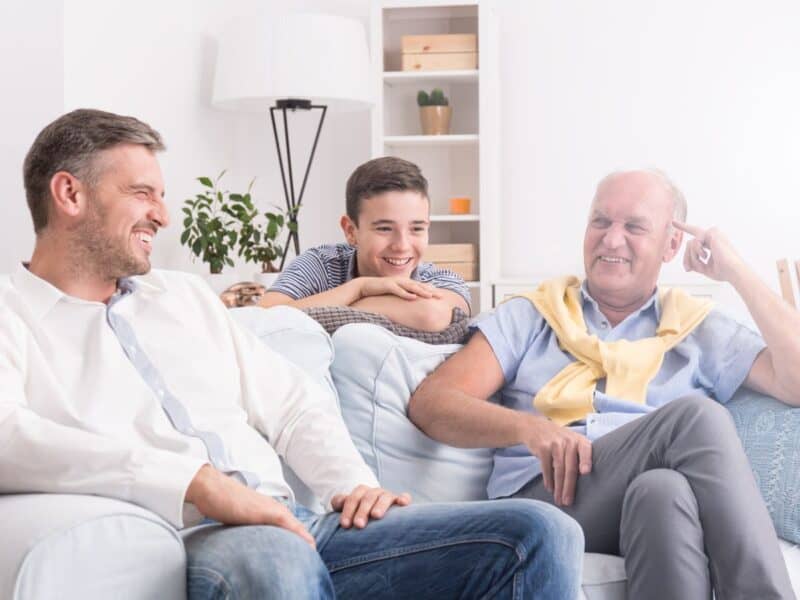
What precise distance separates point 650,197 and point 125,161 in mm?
1140

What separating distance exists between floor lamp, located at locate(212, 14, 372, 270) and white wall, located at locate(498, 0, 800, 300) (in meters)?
0.96

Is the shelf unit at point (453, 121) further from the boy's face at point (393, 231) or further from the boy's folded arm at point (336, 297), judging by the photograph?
the boy's folded arm at point (336, 297)

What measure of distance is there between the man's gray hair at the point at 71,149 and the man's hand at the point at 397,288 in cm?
76

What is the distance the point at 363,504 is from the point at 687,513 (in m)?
0.50

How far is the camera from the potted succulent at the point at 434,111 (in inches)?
189

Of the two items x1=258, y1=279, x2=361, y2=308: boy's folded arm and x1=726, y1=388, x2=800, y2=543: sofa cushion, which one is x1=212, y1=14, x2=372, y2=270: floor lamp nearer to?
x1=258, y1=279, x2=361, y2=308: boy's folded arm

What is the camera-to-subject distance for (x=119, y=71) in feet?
12.6

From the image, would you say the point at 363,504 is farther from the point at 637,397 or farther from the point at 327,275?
the point at 327,275

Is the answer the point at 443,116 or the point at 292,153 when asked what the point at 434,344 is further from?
the point at 292,153

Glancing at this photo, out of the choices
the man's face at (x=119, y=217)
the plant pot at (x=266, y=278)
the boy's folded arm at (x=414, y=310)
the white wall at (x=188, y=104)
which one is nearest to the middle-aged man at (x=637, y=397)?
the boy's folded arm at (x=414, y=310)

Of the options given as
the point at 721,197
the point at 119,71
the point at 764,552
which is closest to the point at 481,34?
the point at 721,197

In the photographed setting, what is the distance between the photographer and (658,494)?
182 cm

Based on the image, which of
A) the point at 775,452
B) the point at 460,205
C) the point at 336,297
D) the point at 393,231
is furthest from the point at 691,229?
the point at 460,205

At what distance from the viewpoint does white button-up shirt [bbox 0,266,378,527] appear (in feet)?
4.93
